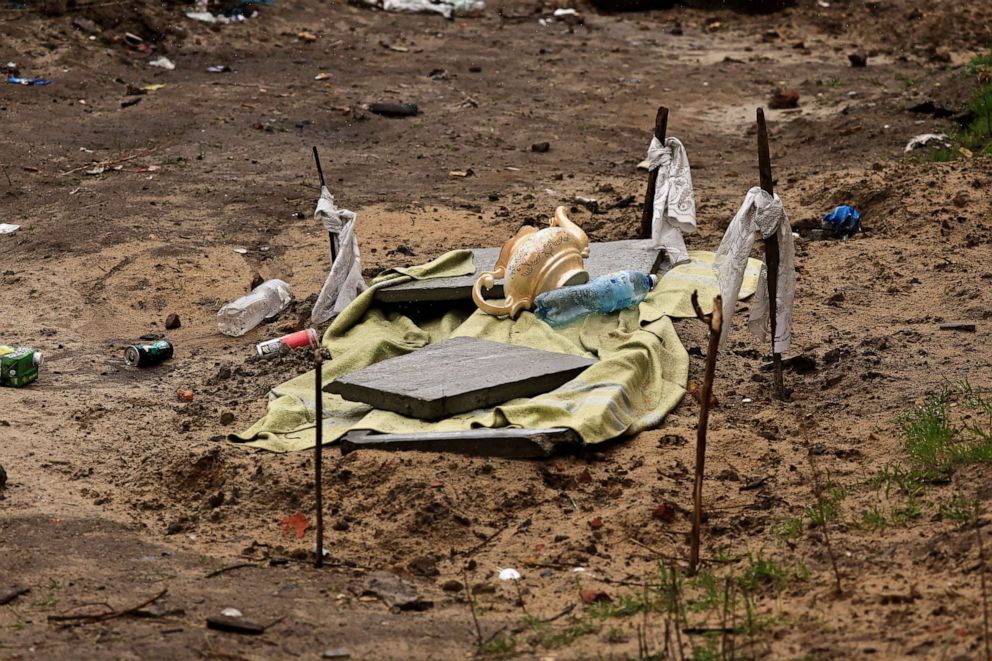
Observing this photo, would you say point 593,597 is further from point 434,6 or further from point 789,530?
point 434,6

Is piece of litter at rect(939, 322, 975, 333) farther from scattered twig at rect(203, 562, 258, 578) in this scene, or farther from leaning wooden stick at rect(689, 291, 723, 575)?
scattered twig at rect(203, 562, 258, 578)

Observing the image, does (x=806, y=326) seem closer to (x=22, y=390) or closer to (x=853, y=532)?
(x=853, y=532)

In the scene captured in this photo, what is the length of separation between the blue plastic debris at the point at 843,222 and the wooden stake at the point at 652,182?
4.68 feet

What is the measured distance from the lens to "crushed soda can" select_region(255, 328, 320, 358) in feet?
22.4

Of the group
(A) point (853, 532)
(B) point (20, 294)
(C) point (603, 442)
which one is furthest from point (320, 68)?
(A) point (853, 532)

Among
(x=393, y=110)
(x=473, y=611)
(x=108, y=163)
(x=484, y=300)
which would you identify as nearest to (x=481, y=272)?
(x=484, y=300)

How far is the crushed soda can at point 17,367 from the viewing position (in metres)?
6.35

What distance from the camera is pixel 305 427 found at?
5812 mm

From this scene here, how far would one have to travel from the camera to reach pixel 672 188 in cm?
718

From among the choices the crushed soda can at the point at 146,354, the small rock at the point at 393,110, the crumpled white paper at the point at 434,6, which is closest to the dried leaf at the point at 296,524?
the crushed soda can at the point at 146,354

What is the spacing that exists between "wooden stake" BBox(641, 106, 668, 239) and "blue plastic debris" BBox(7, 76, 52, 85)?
24.0ft

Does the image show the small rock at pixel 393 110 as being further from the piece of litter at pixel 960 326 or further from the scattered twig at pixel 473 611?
the scattered twig at pixel 473 611

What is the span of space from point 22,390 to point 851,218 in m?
5.32

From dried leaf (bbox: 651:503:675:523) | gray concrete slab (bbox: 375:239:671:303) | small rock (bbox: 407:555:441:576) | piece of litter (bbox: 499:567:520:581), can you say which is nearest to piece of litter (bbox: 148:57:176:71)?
gray concrete slab (bbox: 375:239:671:303)
